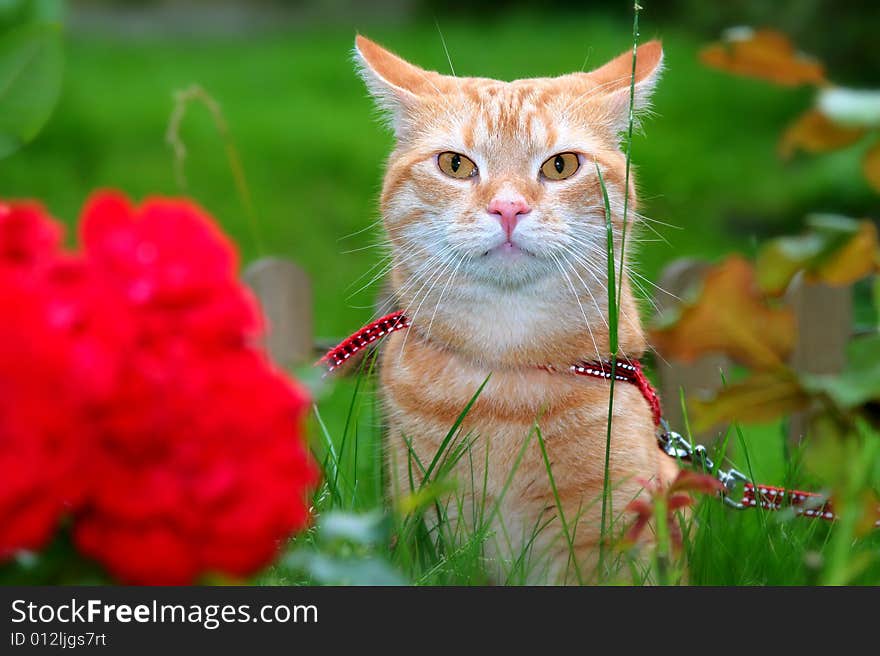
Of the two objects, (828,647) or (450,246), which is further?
(450,246)

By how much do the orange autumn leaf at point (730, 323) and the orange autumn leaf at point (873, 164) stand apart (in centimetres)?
14

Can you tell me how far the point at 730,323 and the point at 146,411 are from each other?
0.50 meters

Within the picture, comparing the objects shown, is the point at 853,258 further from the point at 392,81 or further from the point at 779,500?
the point at 392,81

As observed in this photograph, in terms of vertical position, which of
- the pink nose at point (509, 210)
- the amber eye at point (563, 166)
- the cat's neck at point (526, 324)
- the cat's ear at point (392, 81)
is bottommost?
the cat's neck at point (526, 324)

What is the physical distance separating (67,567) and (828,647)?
0.62 metres

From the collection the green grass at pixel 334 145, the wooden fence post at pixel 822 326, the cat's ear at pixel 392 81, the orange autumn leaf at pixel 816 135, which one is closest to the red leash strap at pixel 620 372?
the cat's ear at pixel 392 81

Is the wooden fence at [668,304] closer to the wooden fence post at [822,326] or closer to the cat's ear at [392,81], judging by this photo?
the wooden fence post at [822,326]

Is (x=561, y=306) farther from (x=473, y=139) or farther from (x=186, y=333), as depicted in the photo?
(x=186, y=333)

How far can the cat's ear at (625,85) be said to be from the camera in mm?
1587

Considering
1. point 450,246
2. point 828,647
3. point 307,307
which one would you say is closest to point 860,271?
point 828,647

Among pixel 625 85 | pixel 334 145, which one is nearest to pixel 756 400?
pixel 625 85

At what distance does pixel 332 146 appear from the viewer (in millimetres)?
6145

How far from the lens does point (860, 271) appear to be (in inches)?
34.4

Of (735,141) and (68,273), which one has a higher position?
(735,141)
